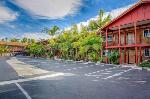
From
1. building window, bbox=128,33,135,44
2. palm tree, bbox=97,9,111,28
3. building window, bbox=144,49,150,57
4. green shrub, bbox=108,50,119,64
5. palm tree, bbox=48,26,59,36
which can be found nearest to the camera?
building window, bbox=144,49,150,57

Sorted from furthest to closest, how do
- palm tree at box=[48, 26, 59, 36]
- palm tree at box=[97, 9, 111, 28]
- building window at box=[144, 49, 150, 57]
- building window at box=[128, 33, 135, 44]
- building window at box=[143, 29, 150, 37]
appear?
palm tree at box=[48, 26, 59, 36] < palm tree at box=[97, 9, 111, 28] < building window at box=[128, 33, 135, 44] < building window at box=[144, 49, 150, 57] < building window at box=[143, 29, 150, 37]

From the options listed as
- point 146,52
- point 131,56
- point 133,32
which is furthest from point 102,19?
point 146,52

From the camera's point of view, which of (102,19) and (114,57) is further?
(102,19)

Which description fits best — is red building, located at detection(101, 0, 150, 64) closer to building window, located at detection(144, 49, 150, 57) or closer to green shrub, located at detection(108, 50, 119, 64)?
building window, located at detection(144, 49, 150, 57)

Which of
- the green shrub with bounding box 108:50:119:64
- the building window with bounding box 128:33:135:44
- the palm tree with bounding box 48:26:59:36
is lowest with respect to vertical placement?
the green shrub with bounding box 108:50:119:64

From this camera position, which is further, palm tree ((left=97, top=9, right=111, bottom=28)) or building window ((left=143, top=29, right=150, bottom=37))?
palm tree ((left=97, top=9, right=111, bottom=28))

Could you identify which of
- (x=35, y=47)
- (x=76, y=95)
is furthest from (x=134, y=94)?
(x=35, y=47)

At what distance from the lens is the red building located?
1131 inches

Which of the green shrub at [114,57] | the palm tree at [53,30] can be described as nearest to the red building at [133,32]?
the green shrub at [114,57]

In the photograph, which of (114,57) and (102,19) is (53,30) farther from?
(114,57)

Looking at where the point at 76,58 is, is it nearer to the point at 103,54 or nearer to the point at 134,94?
the point at 103,54

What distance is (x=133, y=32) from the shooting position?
109 ft

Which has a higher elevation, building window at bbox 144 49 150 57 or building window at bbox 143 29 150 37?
building window at bbox 143 29 150 37

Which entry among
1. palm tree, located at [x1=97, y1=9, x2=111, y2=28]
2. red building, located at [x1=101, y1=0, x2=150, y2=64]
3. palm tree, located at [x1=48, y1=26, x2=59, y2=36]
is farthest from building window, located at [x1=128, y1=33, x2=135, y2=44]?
palm tree, located at [x1=48, y1=26, x2=59, y2=36]
